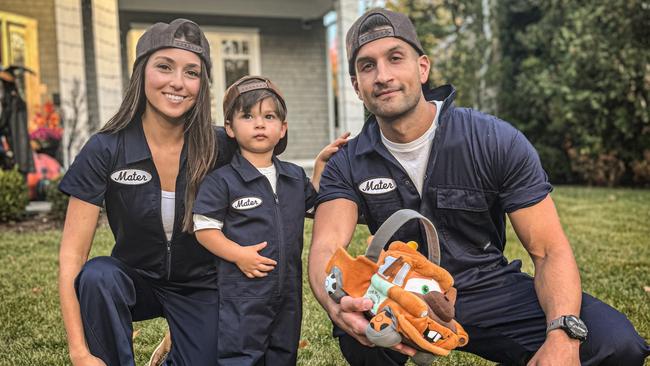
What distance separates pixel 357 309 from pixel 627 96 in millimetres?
10543

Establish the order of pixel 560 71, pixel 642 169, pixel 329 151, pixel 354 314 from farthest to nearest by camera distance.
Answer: pixel 560 71, pixel 642 169, pixel 329 151, pixel 354 314

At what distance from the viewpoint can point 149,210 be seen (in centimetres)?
280

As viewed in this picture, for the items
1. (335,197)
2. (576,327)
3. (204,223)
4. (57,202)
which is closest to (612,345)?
(576,327)

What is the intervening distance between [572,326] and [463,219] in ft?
2.01

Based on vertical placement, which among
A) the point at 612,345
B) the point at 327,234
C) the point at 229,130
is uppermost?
the point at 229,130

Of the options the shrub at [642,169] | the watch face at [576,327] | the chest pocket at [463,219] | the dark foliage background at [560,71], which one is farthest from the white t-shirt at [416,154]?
the shrub at [642,169]

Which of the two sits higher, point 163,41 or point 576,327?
point 163,41

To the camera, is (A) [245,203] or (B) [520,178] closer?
(B) [520,178]

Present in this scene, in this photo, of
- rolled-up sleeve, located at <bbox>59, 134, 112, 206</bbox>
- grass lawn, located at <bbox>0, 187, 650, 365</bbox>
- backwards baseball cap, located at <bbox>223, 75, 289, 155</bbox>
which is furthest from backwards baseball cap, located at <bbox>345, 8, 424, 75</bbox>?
grass lawn, located at <bbox>0, 187, 650, 365</bbox>

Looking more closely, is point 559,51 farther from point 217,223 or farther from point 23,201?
point 217,223

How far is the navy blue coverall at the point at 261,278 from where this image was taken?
2645 mm

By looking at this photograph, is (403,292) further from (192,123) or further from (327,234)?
(192,123)

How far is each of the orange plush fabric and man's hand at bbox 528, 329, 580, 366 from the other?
1.15 feet

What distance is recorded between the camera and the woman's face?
2.75 meters
